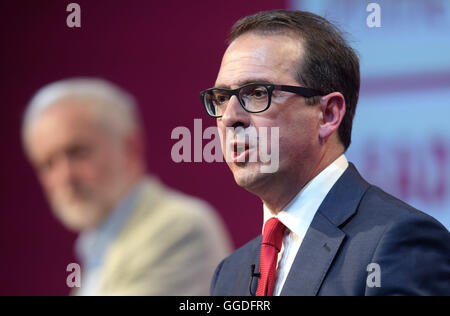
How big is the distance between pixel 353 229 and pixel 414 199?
0.70 metres

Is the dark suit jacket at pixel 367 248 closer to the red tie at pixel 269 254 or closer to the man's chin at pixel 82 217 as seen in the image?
the red tie at pixel 269 254

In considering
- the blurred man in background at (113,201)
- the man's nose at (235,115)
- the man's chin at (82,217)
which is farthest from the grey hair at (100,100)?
the man's nose at (235,115)

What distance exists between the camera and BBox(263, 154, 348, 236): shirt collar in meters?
1.92

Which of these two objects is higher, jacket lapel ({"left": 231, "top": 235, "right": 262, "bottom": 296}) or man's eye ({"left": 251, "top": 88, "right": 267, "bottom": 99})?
man's eye ({"left": 251, "top": 88, "right": 267, "bottom": 99})

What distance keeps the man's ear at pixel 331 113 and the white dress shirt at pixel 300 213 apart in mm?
109

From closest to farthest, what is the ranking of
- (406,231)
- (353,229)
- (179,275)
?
1. (406,231)
2. (353,229)
3. (179,275)

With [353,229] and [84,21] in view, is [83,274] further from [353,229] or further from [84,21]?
[353,229]

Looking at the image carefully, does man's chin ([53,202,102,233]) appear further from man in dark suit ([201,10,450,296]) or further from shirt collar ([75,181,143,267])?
man in dark suit ([201,10,450,296])

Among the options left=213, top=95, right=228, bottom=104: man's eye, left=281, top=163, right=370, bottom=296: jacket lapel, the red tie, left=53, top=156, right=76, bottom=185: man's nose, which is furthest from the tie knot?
left=53, top=156, right=76, bottom=185: man's nose

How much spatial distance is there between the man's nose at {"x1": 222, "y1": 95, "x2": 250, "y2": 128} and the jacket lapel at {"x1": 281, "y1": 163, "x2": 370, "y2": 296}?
13.9 inches

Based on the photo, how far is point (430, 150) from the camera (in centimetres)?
237

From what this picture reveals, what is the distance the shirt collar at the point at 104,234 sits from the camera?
9.96 feet
